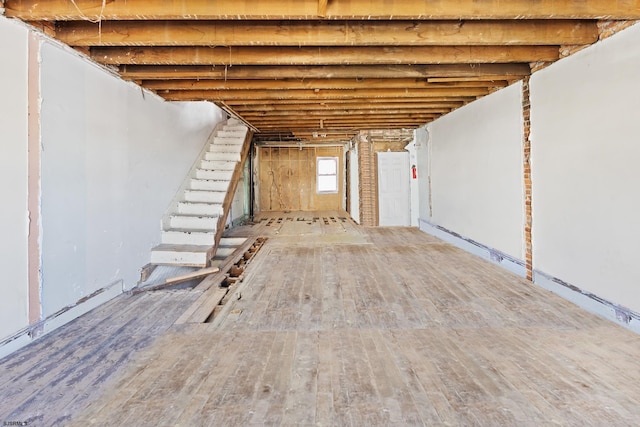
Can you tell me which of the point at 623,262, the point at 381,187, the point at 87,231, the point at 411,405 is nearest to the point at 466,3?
the point at 623,262

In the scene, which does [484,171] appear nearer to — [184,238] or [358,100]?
[358,100]

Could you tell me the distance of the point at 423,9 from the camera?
2.62 metres

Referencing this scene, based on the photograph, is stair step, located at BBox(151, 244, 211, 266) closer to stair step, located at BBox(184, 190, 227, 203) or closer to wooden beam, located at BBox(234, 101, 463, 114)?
stair step, located at BBox(184, 190, 227, 203)

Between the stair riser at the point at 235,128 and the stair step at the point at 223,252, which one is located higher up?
the stair riser at the point at 235,128

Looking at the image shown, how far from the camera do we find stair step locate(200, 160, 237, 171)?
654 cm

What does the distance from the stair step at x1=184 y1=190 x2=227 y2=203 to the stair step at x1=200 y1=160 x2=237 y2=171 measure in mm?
815

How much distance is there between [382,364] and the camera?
2.28 m

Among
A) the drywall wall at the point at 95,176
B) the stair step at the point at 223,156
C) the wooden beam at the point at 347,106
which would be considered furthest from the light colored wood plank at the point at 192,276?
the wooden beam at the point at 347,106

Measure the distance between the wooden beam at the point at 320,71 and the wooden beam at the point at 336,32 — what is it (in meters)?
0.84

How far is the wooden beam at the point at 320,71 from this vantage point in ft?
12.7

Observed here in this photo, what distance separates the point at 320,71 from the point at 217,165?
347 centimetres

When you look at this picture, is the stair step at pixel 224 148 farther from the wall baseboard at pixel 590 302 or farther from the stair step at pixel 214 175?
the wall baseboard at pixel 590 302

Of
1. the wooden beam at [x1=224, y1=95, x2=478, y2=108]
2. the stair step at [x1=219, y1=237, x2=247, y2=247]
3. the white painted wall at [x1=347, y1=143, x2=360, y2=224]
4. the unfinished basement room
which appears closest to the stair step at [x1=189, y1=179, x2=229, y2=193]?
the unfinished basement room

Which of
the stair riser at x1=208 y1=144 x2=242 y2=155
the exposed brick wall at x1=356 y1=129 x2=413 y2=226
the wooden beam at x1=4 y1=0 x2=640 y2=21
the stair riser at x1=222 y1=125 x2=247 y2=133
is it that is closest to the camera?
the wooden beam at x1=4 y1=0 x2=640 y2=21
